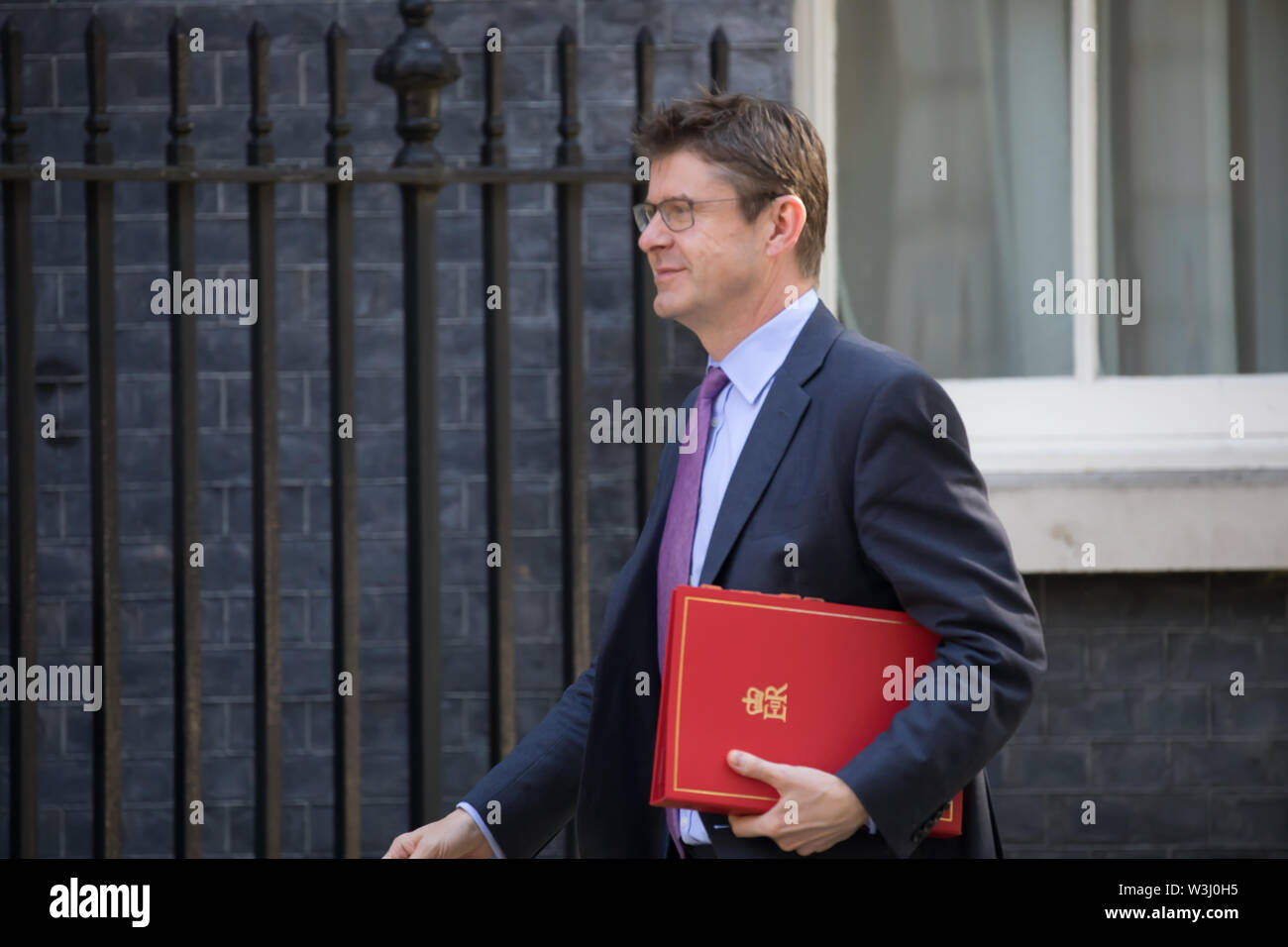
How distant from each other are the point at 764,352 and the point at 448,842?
95 centimetres

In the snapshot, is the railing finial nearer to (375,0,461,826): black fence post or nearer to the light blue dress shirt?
(375,0,461,826): black fence post

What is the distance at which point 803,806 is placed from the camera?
6.52 feet

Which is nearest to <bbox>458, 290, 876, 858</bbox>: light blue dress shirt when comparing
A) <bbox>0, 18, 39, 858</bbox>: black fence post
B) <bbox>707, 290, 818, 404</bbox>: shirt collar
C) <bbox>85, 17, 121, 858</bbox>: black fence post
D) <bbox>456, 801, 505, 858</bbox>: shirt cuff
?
<bbox>707, 290, 818, 404</bbox>: shirt collar

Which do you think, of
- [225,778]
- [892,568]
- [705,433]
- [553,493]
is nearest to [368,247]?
[553,493]

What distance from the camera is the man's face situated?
2297mm

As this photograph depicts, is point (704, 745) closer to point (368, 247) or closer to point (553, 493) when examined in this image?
point (553, 493)

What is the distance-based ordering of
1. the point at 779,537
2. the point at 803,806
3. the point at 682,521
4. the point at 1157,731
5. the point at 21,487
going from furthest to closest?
1. the point at 1157,731
2. the point at 21,487
3. the point at 682,521
4. the point at 779,537
5. the point at 803,806

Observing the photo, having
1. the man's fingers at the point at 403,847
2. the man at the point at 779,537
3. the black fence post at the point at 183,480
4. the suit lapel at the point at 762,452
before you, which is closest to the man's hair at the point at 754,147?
the man at the point at 779,537

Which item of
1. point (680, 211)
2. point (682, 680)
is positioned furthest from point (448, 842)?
point (680, 211)

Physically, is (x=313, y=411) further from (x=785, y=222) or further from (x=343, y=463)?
(x=785, y=222)

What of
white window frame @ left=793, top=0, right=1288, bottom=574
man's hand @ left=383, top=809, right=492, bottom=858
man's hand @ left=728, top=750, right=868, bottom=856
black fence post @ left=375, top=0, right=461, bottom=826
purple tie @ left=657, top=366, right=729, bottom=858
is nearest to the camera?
man's hand @ left=728, top=750, right=868, bottom=856

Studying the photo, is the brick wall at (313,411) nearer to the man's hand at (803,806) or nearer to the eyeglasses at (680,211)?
the eyeglasses at (680,211)

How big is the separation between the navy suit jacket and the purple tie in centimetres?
5

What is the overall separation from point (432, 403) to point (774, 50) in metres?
1.86
